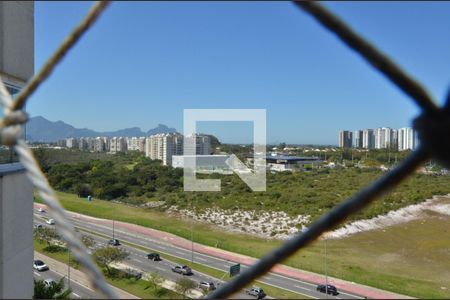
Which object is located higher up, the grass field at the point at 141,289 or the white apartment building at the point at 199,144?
the white apartment building at the point at 199,144

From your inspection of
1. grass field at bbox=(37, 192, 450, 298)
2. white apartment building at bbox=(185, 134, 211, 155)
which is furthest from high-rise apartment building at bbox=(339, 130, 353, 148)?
grass field at bbox=(37, 192, 450, 298)

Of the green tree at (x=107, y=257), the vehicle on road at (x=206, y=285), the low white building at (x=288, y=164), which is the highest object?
the low white building at (x=288, y=164)

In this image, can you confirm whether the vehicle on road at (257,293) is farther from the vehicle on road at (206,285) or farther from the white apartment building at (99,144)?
the white apartment building at (99,144)

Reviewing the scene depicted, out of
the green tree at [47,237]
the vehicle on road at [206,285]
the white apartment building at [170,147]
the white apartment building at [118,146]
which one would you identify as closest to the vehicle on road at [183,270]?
the vehicle on road at [206,285]

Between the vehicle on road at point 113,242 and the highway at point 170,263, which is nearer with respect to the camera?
the highway at point 170,263

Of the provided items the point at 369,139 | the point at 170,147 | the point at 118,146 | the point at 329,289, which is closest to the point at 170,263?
the point at 329,289

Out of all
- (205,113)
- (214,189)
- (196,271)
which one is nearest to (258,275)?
(196,271)
